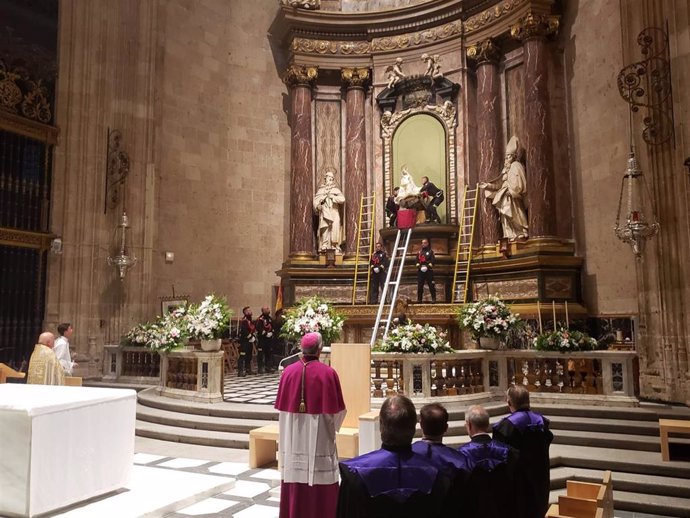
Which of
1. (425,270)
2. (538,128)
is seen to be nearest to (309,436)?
(425,270)

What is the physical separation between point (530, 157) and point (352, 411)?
29.9 feet

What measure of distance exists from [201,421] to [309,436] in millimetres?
4708

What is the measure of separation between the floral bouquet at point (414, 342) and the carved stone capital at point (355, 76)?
10.3 meters

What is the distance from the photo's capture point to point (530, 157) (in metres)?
14.0

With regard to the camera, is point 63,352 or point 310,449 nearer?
point 310,449

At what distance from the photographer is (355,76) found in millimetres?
17609

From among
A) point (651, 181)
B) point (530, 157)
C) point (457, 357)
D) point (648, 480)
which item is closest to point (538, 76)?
point (530, 157)

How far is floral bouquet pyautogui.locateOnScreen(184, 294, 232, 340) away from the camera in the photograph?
10.7 metres

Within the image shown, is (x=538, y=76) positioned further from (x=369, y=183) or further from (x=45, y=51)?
(x=45, y=51)

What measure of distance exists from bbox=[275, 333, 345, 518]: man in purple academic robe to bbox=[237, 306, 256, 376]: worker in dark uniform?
8796mm

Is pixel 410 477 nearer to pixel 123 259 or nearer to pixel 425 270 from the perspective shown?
pixel 425 270

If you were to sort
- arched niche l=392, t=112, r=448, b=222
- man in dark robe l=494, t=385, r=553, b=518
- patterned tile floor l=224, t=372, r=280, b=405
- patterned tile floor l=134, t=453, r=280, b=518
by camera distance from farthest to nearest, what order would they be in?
arched niche l=392, t=112, r=448, b=222
patterned tile floor l=224, t=372, r=280, b=405
patterned tile floor l=134, t=453, r=280, b=518
man in dark robe l=494, t=385, r=553, b=518

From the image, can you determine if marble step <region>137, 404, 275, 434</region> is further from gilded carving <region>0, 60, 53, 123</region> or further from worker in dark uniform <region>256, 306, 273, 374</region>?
gilded carving <region>0, 60, 53, 123</region>

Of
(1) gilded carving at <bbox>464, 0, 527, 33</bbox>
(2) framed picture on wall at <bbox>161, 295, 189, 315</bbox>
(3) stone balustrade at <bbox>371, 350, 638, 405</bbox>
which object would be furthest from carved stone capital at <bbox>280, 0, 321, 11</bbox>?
(3) stone balustrade at <bbox>371, 350, 638, 405</bbox>
